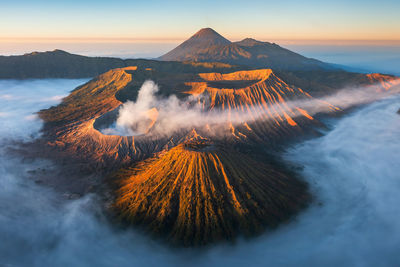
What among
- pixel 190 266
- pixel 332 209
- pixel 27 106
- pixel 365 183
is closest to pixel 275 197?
pixel 332 209

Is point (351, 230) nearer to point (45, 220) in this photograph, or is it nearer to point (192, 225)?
point (192, 225)

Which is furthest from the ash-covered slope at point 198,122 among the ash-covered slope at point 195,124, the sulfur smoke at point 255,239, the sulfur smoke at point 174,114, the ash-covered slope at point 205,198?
the ash-covered slope at point 205,198

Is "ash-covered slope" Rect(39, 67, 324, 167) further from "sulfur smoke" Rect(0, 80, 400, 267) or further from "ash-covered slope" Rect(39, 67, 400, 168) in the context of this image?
"sulfur smoke" Rect(0, 80, 400, 267)

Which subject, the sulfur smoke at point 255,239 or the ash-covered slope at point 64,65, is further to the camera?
the ash-covered slope at point 64,65

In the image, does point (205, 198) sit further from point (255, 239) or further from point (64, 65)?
point (64, 65)

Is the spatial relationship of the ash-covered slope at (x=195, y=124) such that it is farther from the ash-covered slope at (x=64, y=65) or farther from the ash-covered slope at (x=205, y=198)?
the ash-covered slope at (x=64, y=65)

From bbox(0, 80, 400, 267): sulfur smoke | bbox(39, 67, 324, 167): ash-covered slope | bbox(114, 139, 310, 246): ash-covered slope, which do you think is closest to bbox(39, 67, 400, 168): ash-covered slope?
bbox(39, 67, 324, 167): ash-covered slope

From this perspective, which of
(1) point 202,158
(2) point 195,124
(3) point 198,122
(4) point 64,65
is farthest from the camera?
(4) point 64,65

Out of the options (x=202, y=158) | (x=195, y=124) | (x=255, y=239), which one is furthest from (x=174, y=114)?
(x=255, y=239)
